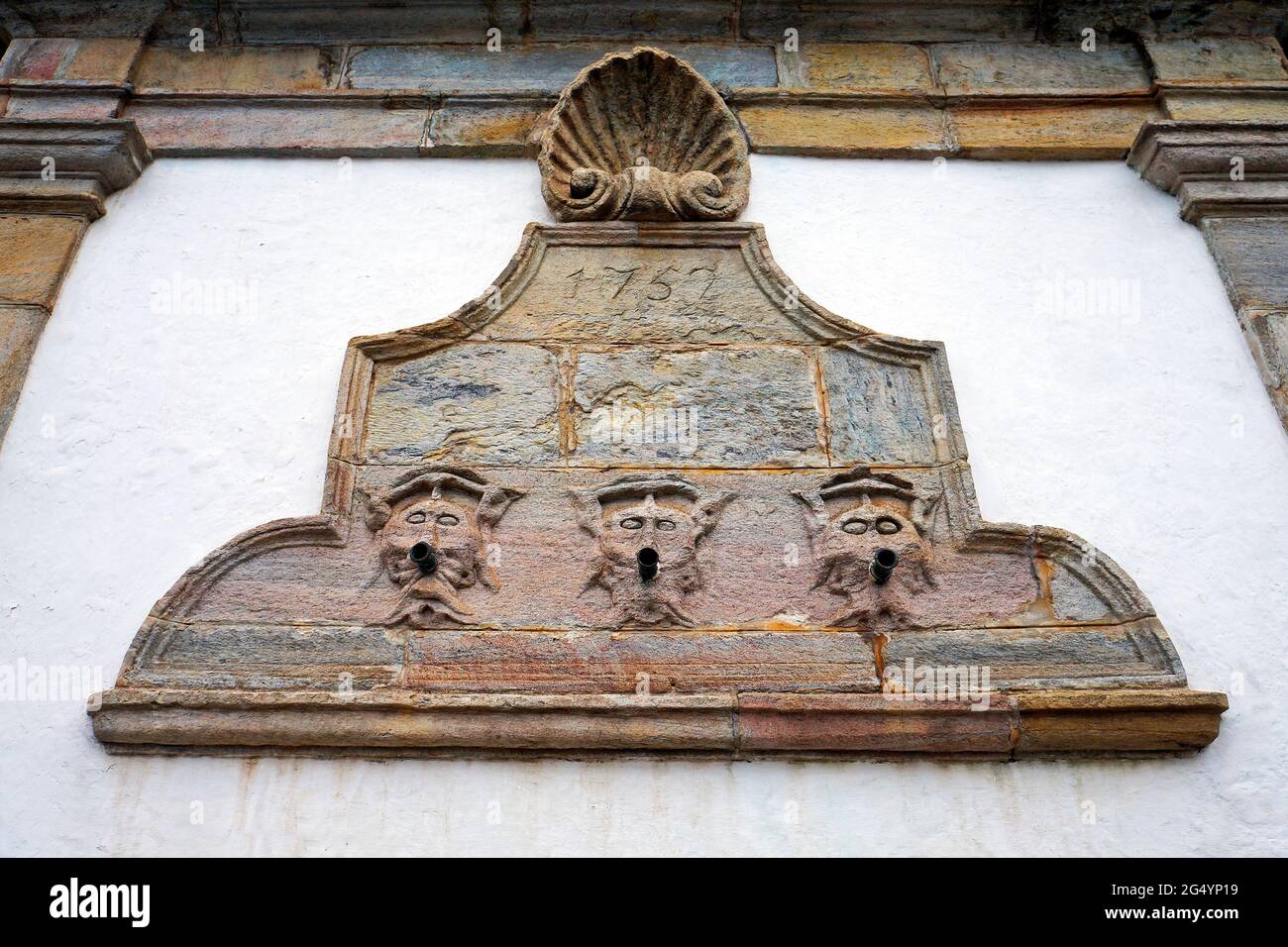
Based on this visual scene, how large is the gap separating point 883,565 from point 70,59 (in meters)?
3.44

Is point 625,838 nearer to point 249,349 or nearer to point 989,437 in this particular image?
point 989,437

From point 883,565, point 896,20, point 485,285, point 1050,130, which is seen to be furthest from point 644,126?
point 883,565

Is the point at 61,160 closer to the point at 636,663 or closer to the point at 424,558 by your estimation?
the point at 424,558

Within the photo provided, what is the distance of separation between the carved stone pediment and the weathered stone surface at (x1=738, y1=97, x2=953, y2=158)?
72 cm

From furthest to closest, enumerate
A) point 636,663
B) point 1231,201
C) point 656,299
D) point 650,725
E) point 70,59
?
point 70,59 → point 1231,201 → point 656,299 → point 636,663 → point 650,725

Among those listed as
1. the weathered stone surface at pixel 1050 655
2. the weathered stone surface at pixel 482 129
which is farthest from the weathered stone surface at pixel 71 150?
the weathered stone surface at pixel 1050 655

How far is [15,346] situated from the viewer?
11.7ft

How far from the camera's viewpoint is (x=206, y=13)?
450 centimetres

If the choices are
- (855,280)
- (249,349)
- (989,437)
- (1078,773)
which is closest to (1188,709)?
(1078,773)

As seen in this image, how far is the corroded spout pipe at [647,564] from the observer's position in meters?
3.04

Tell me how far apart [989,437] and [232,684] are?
2.13 meters

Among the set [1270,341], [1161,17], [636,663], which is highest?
[1161,17]

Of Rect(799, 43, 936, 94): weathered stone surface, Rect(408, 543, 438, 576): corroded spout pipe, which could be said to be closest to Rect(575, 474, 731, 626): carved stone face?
Rect(408, 543, 438, 576): corroded spout pipe

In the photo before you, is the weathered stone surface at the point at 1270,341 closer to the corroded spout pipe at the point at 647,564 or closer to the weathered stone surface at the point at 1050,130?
the weathered stone surface at the point at 1050,130
